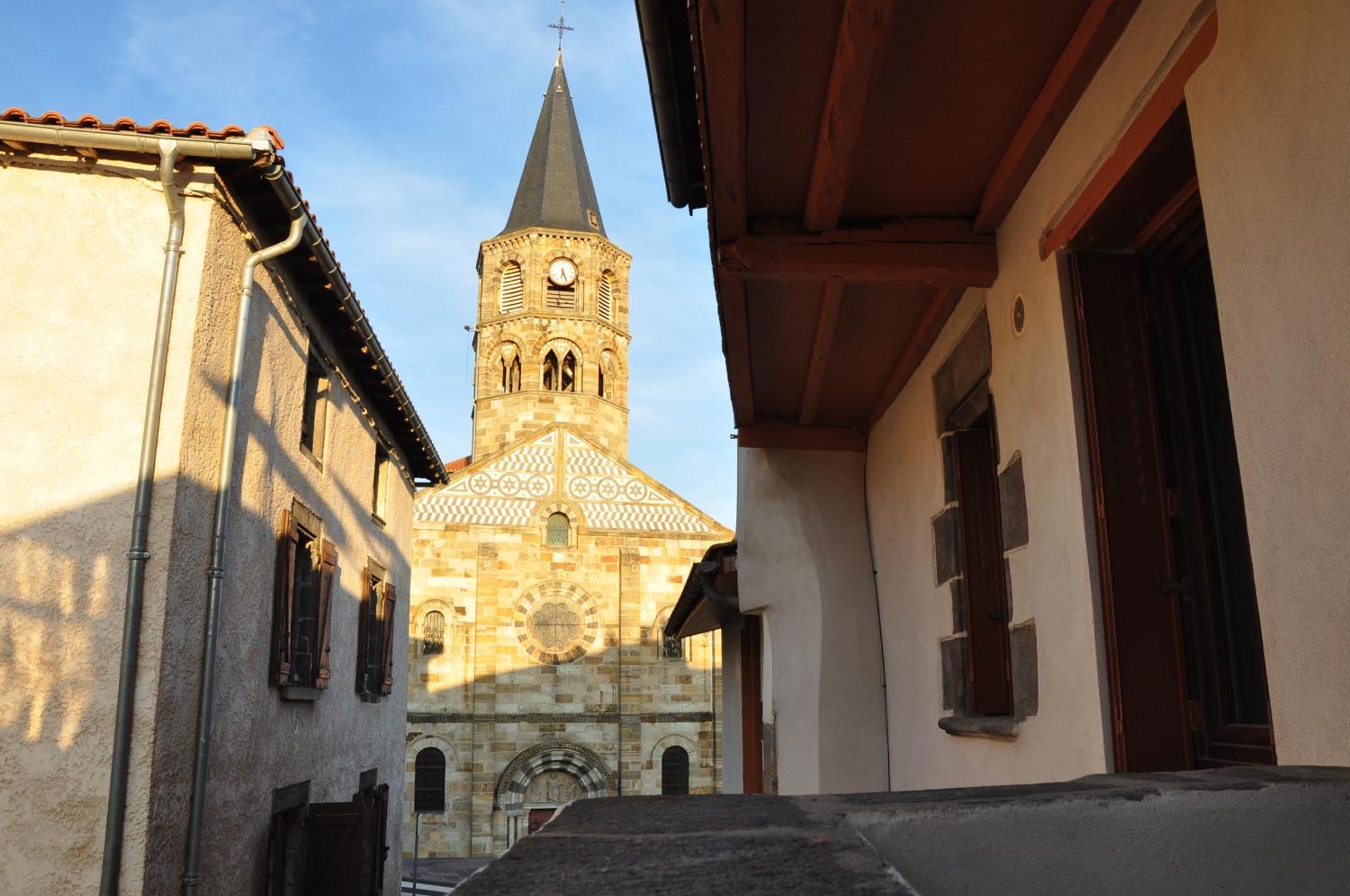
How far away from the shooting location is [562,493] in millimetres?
28969

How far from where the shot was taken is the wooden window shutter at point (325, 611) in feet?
31.2

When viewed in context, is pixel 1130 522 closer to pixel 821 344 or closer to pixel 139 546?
pixel 821 344

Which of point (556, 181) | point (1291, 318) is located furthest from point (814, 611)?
point (556, 181)

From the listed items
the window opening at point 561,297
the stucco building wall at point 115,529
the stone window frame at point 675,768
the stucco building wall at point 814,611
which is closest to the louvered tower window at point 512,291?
the window opening at point 561,297

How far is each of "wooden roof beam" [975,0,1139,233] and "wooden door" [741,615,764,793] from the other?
20.5 ft

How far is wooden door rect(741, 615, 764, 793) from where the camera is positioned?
9.76 m

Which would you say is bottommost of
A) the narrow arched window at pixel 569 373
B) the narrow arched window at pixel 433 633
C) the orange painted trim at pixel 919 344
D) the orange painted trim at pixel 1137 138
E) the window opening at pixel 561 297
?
the orange painted trim at pixel 1137 138

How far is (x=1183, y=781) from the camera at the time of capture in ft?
5.81

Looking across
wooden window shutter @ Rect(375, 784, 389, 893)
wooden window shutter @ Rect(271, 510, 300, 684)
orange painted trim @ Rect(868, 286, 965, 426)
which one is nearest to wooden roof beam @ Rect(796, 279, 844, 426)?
orange painted trim @ Rect(868, 286, 965, 426)

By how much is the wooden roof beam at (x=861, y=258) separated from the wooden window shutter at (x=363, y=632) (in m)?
8.60

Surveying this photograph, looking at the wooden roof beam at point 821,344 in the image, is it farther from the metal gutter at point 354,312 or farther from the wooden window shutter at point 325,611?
the wooden window shutter at point 325,611

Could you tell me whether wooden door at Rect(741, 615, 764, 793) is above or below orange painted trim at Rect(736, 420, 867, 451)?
below

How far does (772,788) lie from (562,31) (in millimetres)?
41801

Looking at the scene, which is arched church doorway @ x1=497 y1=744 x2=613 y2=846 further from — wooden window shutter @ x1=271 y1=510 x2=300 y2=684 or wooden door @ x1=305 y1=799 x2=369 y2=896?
wooden window shutter @ x1=271 y1=510 x2=300 y2=684
